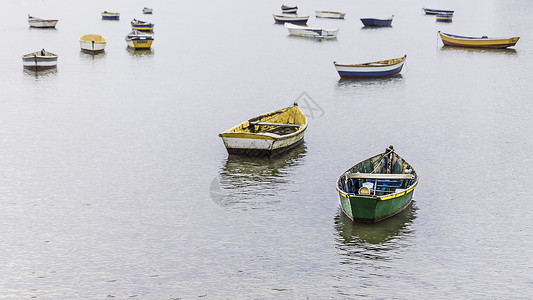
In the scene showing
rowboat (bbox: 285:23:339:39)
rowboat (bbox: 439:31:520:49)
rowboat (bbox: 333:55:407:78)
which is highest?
rowboat (bbox: 285:23:339:39)

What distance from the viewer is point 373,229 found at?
26688 millimetres

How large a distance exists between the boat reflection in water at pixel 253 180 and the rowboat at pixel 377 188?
3.64 meters

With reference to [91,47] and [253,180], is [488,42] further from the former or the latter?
[253,180]

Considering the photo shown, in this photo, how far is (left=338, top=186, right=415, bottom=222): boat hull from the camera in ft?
86.8

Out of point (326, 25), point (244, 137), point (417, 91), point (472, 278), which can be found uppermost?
point (326, 25)

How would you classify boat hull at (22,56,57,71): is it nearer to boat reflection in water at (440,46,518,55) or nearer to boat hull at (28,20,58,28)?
boat hull at (28,20,58,28)

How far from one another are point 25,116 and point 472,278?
114 feet

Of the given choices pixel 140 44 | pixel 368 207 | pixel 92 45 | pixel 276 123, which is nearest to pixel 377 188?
pixel 368 207

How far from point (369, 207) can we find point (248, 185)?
298 inches

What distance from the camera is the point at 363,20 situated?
122 m

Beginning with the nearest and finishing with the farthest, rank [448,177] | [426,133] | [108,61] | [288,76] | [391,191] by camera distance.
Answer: [391,191] < [448,177] < [426,133] < [288,76] < [108,61]

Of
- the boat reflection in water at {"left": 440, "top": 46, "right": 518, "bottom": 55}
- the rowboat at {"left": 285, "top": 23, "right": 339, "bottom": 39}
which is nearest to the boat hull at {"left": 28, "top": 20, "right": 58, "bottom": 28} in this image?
the rowboat at {"left": 285, "top": 23, "right": 339, "bottom": 39}

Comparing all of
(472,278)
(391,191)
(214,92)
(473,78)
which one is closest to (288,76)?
(214,92)

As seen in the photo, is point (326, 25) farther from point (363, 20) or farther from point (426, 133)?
point (426, 133)
